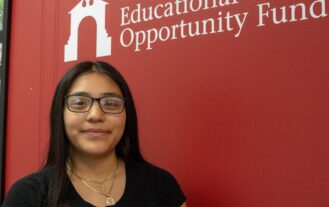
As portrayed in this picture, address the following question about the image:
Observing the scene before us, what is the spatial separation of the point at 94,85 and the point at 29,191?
13.2 inches

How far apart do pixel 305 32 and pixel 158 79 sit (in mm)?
525

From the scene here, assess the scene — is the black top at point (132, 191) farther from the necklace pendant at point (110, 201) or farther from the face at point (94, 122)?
the face at point (94, 122)

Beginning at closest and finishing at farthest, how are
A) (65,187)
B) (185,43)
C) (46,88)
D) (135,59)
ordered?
(65,187)
(185,43)
(135,59)
(46,88)

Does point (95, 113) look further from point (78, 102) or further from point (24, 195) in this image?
point (24, 195)

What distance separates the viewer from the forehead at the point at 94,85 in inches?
42.7

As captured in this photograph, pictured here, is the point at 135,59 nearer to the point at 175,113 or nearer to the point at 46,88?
the point at 175,113

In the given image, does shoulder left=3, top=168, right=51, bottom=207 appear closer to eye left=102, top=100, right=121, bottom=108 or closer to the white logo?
eye left=102, top=100, right=121, bottom=108

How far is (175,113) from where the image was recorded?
52.8 inches

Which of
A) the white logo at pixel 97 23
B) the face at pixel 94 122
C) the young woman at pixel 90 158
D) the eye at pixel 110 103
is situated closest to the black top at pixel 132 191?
the young woman at pixel 90 158

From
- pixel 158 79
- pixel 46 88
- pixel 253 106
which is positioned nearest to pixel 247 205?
pixel 253 106

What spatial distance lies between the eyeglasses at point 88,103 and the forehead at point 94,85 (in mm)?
16

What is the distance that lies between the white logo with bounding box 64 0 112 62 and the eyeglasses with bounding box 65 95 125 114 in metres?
0.45

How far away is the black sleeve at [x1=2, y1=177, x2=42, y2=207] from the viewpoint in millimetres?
987

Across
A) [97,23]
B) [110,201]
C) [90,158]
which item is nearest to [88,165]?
[90,158]
